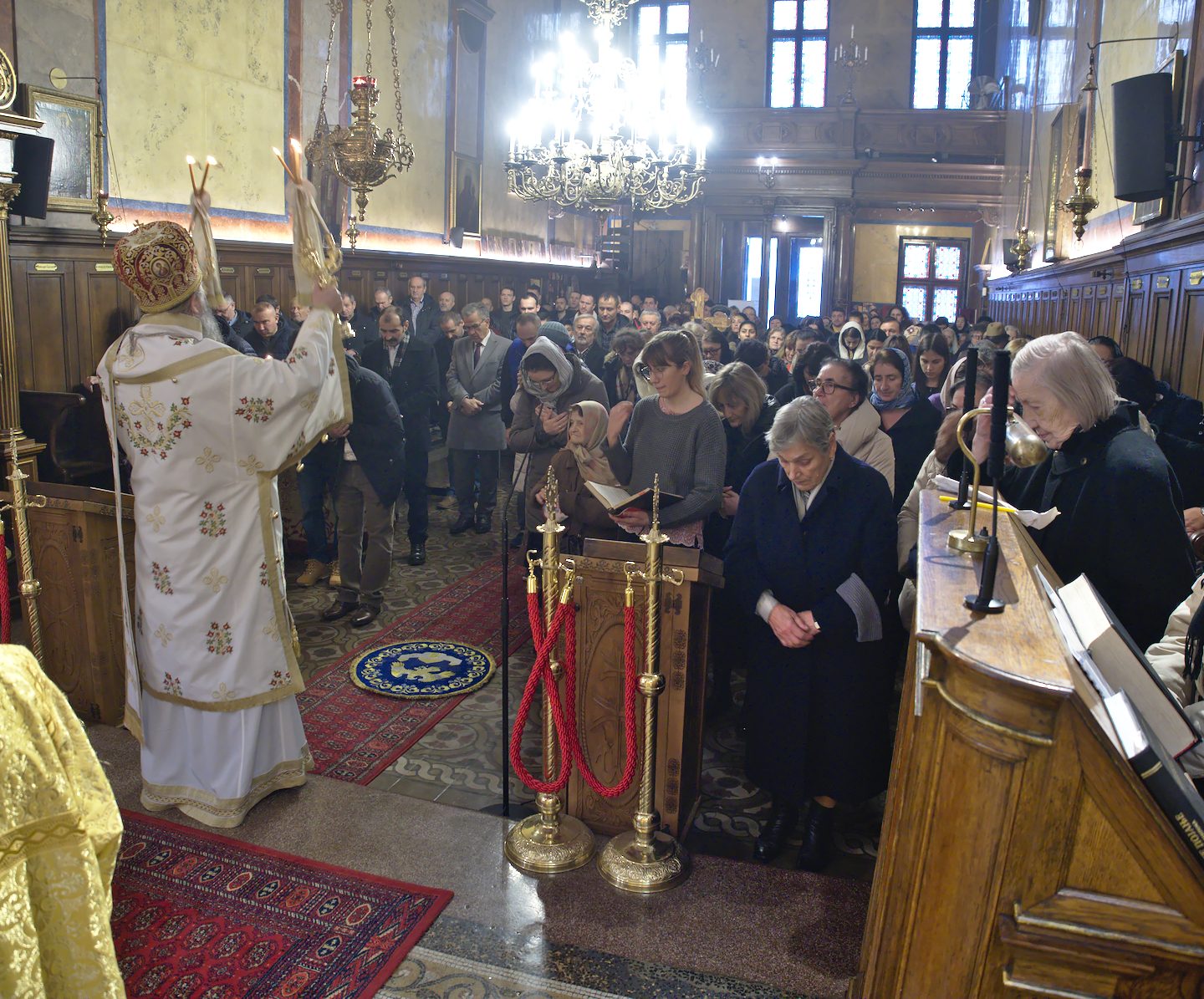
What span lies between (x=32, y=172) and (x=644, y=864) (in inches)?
222

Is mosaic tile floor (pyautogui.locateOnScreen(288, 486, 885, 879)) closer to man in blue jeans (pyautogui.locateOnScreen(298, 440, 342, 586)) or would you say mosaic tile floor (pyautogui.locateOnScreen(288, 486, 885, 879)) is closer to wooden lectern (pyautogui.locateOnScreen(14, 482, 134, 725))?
man in blue jeans (pyautogui.locateOnScreen(298, 440, 342, 586))

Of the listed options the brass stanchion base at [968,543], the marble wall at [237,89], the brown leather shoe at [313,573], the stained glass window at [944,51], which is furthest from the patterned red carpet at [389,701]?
the stained glass window at [944,51]

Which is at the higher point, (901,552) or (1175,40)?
(1175,40)

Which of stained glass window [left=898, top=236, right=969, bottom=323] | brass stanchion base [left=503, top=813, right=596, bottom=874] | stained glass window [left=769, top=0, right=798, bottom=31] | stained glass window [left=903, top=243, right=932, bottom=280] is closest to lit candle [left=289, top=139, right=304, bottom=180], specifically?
brass stanchion base [left=503, top=813, right=596, bottom=874]

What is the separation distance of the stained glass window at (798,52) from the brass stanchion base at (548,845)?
18540 mm

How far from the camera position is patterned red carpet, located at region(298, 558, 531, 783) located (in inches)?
155

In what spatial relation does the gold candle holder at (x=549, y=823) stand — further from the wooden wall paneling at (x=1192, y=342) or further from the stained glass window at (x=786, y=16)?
the stained glass window at (x=786, y=16)

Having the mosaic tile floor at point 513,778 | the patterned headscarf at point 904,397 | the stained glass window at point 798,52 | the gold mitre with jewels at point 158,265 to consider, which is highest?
the stained glass window at point 798,52

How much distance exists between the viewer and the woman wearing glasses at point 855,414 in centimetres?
416

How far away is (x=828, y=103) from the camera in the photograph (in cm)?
1895

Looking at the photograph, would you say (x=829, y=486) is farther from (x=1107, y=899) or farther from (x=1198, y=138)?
(x=1198, y=138)

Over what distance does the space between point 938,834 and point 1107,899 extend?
10.0 inches

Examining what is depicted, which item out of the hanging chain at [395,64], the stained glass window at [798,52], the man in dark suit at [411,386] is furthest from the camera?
the stained glass window at [798,52]

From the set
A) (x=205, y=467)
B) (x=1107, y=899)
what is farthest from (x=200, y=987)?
(x=1107, y=899)
